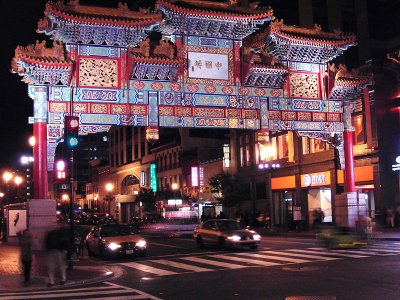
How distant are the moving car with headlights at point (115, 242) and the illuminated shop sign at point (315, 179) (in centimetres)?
2243

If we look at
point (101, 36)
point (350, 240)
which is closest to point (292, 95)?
point (350, 240)

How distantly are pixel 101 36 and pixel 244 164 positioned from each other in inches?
1259

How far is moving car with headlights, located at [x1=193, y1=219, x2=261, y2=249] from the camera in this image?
2517 cm

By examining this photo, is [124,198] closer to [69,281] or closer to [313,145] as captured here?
[313,145]

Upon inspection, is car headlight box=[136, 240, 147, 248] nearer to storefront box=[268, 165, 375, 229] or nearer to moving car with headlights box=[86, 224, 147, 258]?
moving car with headlights box=[86, 224, 147, 258]

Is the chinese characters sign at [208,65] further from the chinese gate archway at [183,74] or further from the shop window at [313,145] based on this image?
the shop window at [313,145]

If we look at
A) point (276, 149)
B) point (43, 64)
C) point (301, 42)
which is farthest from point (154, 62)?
point (276, 149)

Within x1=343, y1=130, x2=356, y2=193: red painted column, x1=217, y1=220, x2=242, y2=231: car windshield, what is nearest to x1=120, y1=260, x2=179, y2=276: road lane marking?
x1=217, y1=220, x2=242, y2=231: car windshield

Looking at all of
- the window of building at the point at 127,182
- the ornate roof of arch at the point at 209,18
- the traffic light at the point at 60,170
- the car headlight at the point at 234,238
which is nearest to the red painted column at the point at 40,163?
the traffic light at the point at 60,170

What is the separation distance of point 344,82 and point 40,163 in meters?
16.4

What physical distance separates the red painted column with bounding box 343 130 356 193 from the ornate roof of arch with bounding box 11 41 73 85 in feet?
50.3

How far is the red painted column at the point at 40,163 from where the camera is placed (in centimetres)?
2427

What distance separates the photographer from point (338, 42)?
29.3 m

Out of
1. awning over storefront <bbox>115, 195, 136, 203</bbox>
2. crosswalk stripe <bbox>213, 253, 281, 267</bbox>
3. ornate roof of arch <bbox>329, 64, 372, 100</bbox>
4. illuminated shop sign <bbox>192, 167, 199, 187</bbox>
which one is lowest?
crosswalk stripe <bbox>213, 253, 281, 267</bbox>
